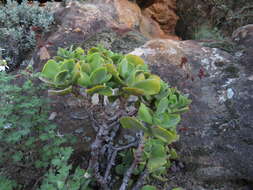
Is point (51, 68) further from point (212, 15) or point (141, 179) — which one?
point (212, 15)

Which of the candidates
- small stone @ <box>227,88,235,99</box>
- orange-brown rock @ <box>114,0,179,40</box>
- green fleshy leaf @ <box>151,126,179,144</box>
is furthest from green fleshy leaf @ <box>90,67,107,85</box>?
orange-brown rock @ <box>114,0,179,40</box>

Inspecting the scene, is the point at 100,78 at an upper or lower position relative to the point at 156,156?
upper

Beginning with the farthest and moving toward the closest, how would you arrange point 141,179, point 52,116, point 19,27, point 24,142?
point 19,27, point 52,116, point 24,142, point 141,179

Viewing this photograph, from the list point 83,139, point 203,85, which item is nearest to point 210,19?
point 203,85

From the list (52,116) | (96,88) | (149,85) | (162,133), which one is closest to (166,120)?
(162,133)

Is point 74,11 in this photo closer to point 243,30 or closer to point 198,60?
point 198,60

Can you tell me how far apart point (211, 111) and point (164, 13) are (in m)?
4.30

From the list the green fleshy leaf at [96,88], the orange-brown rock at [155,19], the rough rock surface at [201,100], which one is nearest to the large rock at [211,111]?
the rough rock surface at [201,100]

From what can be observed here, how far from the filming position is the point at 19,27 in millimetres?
3078

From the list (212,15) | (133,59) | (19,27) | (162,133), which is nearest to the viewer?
(162,133)

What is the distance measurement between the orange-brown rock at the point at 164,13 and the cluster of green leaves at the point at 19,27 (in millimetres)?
3113

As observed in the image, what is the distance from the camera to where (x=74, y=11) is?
10.9 feet

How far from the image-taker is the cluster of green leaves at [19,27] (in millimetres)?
3002

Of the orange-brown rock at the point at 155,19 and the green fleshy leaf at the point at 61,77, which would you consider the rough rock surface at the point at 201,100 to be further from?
the orange-brown rock at the point at 155,19
